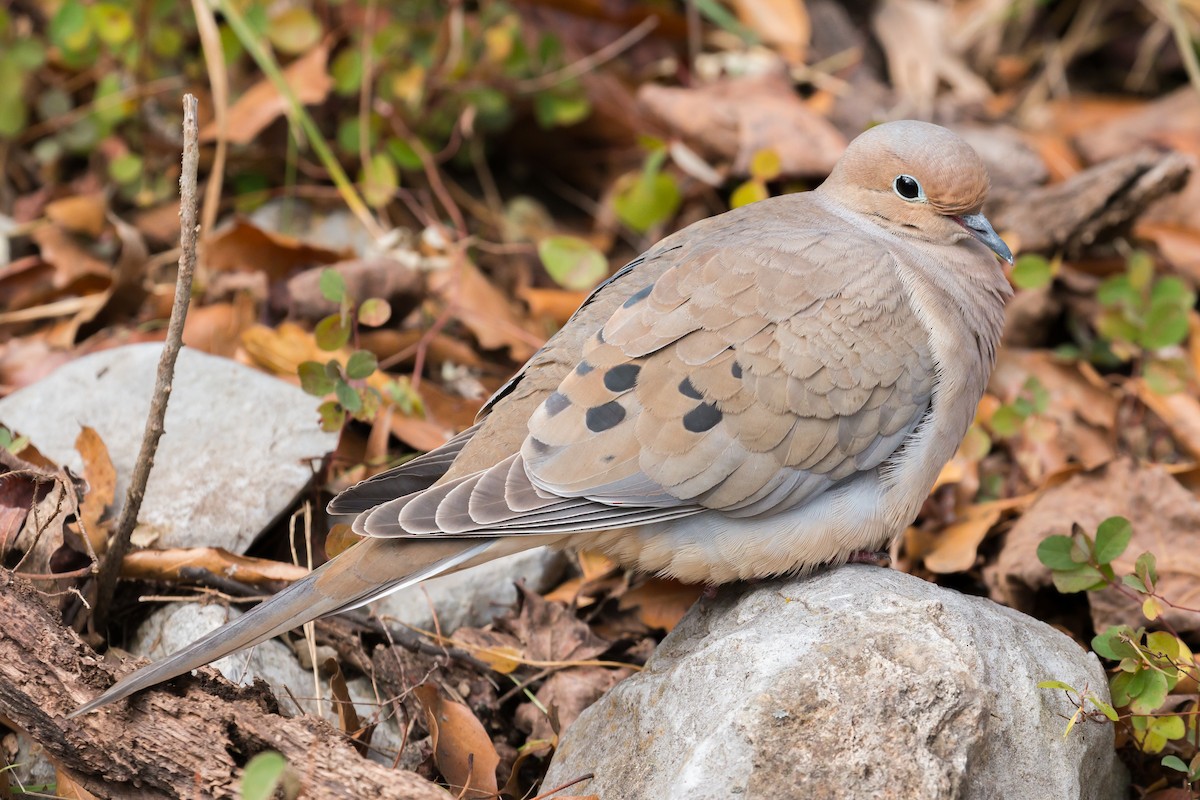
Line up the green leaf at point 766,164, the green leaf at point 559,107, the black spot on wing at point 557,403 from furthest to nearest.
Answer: the green leaf at point 559,107, the green leaf at point 766,164, the black spot on wing at point 557,403

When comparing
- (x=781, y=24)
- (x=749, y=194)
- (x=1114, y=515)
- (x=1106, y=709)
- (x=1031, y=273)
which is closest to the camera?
(x=1106, y=709)

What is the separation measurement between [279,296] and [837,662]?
236cm

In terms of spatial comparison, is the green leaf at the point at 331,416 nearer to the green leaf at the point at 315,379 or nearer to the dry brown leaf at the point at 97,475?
the green leaf at the point at 315,379

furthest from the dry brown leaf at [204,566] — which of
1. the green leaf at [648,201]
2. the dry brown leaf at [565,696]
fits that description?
the green leaf at [648,201]

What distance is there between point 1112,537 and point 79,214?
136 inches

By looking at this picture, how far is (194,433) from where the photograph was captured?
3271 mm

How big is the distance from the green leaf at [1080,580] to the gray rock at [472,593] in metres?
1.29

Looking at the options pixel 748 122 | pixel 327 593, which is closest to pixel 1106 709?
pixel 327 593

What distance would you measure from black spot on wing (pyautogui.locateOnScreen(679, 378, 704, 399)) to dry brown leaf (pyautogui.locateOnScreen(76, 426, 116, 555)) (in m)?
1.43

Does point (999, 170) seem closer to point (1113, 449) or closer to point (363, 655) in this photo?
point (1113, 449)

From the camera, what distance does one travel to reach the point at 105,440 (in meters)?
3.25

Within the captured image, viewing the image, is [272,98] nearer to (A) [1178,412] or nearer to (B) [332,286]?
(B) [332,286]

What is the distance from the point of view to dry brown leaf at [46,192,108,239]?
425 cm

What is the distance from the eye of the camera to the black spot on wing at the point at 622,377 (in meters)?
2.69
